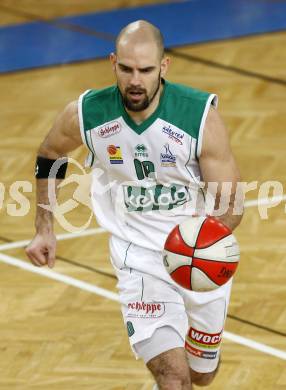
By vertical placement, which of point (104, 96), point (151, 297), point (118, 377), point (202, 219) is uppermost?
point (104, 96)

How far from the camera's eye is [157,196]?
22.9 feet

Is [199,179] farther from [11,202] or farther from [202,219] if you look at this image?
[11,202]

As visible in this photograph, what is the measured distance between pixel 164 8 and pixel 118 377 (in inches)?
329

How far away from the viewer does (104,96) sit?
23.0ft

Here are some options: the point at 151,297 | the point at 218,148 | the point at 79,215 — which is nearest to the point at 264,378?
the point at 151,297

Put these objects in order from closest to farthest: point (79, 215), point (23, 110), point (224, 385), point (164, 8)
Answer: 1. point (224, 385)
2. point (79, 215)
3. point (23, 110)
4. point (164, 8)

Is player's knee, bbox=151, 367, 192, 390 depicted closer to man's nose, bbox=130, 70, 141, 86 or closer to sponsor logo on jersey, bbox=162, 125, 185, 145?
sponsor logo on jersey, bbox=162, 125, 185, 145

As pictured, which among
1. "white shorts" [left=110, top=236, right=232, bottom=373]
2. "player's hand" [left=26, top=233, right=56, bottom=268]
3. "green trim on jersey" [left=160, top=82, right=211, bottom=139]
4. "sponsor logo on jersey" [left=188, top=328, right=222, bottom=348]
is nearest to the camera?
"green trim on jersey" [left=160, top=82, right=211, bottom=139]

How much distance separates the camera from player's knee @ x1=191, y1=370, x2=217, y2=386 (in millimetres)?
7551

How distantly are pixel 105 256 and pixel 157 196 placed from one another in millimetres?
2890

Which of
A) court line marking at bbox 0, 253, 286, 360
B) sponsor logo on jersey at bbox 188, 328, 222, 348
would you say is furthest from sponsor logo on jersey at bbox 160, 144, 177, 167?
court line marking at bbox 0, 253, 286, 360

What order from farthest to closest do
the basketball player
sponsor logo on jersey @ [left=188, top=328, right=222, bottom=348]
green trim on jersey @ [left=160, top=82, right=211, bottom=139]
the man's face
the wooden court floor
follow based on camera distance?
the wooden court floor, sponsor logo on jersey @ [left=188, top=328, right=222, bottom=348], green trim on jersey @ [left=160, top=82, right=211, bottom=139], the basketball player, the man's face

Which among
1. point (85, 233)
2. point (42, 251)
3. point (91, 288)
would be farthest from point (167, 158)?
point (85, 233)

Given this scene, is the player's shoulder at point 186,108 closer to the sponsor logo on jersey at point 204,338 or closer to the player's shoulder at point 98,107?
the player's shoulder at point 98,107
